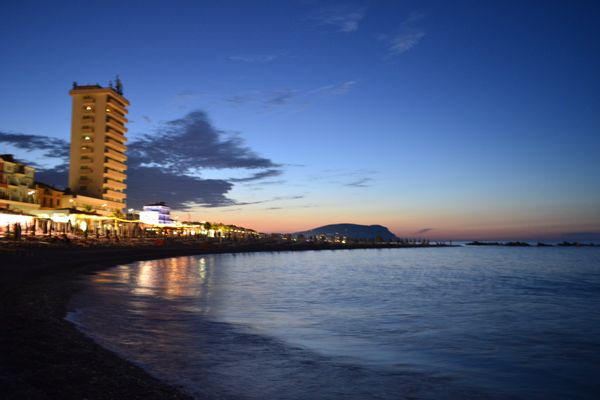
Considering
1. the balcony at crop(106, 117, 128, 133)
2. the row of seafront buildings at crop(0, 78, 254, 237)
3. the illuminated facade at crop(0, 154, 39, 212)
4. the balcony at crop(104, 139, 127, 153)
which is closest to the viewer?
the illuminated facade at crop(0, 154, 39, 212)

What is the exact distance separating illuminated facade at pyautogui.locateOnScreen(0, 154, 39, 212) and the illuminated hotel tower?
23.3 meters

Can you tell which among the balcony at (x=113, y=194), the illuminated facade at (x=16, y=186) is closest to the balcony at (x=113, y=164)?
the balcony at (x=113, y=194)

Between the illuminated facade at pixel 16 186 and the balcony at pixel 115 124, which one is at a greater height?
the balcony at pixel 115 124

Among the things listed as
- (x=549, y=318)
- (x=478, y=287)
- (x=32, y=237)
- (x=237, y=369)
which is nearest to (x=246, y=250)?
(x=32, y=237)

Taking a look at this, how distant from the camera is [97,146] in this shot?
308 ft

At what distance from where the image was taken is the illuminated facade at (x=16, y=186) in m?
60.0

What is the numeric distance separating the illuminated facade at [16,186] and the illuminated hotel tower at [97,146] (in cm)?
2327

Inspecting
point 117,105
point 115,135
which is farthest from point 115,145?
point 117,105

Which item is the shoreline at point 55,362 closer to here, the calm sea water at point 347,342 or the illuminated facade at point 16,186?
the calm sea water at point 347,342

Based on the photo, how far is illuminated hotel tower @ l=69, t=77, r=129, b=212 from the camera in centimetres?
9275

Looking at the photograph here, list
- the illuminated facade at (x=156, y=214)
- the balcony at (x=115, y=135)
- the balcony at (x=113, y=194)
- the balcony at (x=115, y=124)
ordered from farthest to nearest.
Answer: the illuminated facade at (x=156, y=214) < the balcony at (x=115, y=124) < the balcony at (x=115, y=135) < the balcony at (x=113, y=194)

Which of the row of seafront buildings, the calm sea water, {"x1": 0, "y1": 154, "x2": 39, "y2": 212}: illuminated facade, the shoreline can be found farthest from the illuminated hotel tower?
the shoreline

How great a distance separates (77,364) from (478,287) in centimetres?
2519

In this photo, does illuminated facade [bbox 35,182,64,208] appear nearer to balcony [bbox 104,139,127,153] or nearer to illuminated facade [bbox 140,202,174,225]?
balcony [bbox 104,139,127,153]
